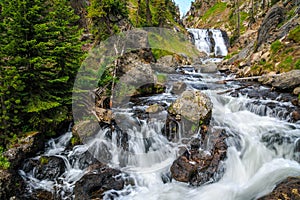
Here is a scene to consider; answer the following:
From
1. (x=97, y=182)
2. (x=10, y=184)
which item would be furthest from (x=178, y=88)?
(x=10, y=184)

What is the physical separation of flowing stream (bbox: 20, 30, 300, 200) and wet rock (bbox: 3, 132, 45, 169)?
1.06 feet

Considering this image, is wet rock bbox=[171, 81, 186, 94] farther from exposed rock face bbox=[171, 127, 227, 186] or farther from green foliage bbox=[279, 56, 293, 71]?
green foliage bbox=[279, 56, 293, 71]

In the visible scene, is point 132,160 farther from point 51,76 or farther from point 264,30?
point 264,30

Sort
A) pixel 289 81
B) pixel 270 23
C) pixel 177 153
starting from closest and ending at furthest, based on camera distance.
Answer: pixel 177 153
pixel 289 81
pixel 270 23

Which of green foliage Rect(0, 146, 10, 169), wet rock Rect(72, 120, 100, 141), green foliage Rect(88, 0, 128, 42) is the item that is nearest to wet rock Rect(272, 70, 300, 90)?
green foliage Rect(88, 0, 128, 42)

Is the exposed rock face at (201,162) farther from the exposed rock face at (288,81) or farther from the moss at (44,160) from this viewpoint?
the exposed rock face at (288,81)

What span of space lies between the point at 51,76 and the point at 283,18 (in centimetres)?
2393

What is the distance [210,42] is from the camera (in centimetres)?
4128

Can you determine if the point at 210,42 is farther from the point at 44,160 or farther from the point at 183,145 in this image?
the point at 44,160

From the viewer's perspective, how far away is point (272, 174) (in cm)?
751

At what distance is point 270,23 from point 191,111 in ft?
61.5

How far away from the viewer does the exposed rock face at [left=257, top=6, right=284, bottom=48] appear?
2181 centimetres

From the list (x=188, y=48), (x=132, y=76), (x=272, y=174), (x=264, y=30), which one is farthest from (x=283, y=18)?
(x=272, y=174)

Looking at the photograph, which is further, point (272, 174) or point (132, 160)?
point (132, 160)
